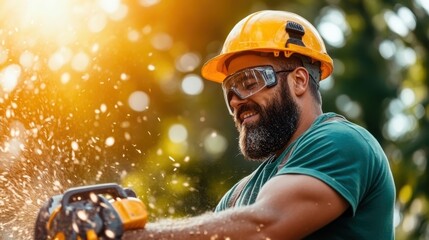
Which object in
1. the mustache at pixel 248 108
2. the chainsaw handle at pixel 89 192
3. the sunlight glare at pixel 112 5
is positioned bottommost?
the sunlight glare at pixel 112 5

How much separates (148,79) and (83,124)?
113 inches

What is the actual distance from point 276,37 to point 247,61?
0.20 m

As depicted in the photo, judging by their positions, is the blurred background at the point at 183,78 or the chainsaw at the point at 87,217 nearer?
the chainsaw at the point at 87,217

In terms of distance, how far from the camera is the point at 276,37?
458 cm

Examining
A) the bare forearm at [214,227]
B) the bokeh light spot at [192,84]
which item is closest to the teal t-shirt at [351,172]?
the bare forearm at [214,227]

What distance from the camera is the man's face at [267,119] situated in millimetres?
4371

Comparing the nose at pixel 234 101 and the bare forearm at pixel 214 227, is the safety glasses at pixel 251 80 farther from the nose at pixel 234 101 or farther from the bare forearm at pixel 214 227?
the bare forearm at pixel 214 227

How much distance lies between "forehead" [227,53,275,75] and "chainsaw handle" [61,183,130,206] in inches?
48.4

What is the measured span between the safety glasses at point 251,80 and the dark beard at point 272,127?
7 cm

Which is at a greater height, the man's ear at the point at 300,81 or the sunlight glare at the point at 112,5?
the man's ear at the point at 300,81

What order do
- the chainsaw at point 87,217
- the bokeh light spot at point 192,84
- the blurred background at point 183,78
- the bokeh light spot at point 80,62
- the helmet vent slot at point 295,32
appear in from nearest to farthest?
the chainsaw at point 87,217
the helmet vent slot at point 295,32
the blurred background at point 183,78
the bokeh light spot at point 80,62
the bokeh light spot at point 192,84

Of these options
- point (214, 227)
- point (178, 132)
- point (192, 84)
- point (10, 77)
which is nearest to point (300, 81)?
point (214, 227)

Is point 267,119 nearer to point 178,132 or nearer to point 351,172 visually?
point 351,172

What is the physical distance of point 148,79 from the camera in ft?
35.9
